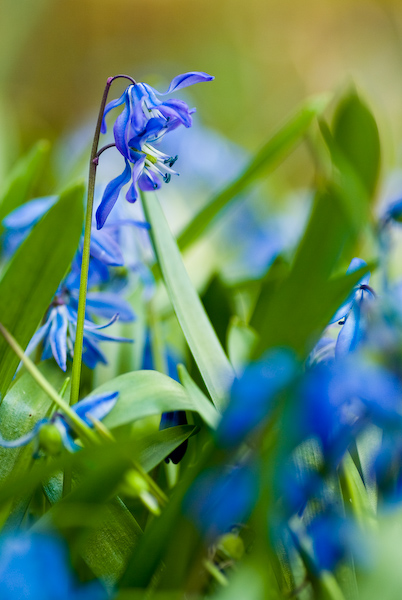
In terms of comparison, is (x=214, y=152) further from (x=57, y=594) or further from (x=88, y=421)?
(x=57, y=594)

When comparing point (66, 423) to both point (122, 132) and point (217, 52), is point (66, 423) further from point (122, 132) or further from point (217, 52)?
point (217, 52)

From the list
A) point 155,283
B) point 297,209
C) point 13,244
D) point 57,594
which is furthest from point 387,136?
point 57,594

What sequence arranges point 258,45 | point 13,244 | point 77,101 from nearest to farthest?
point 13,244
point 77,101
point 258,45

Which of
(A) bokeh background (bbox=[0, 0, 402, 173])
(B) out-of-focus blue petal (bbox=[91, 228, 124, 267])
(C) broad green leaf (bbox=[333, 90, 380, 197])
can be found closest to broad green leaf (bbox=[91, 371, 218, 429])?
(B) out-of-focus blue petal (bbox=[91, 228, 124, 267])

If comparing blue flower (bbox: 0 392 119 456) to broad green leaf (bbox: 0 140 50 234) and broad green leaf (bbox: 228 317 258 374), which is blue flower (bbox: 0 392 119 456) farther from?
broad green leaf (bbox: 0 140 50 234)

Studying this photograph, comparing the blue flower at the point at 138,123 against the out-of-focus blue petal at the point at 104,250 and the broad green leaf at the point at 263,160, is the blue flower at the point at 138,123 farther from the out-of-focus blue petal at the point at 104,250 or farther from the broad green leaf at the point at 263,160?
the broad green leaf at the point at 263,160

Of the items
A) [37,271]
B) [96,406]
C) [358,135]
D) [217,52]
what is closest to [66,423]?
[96,406]
